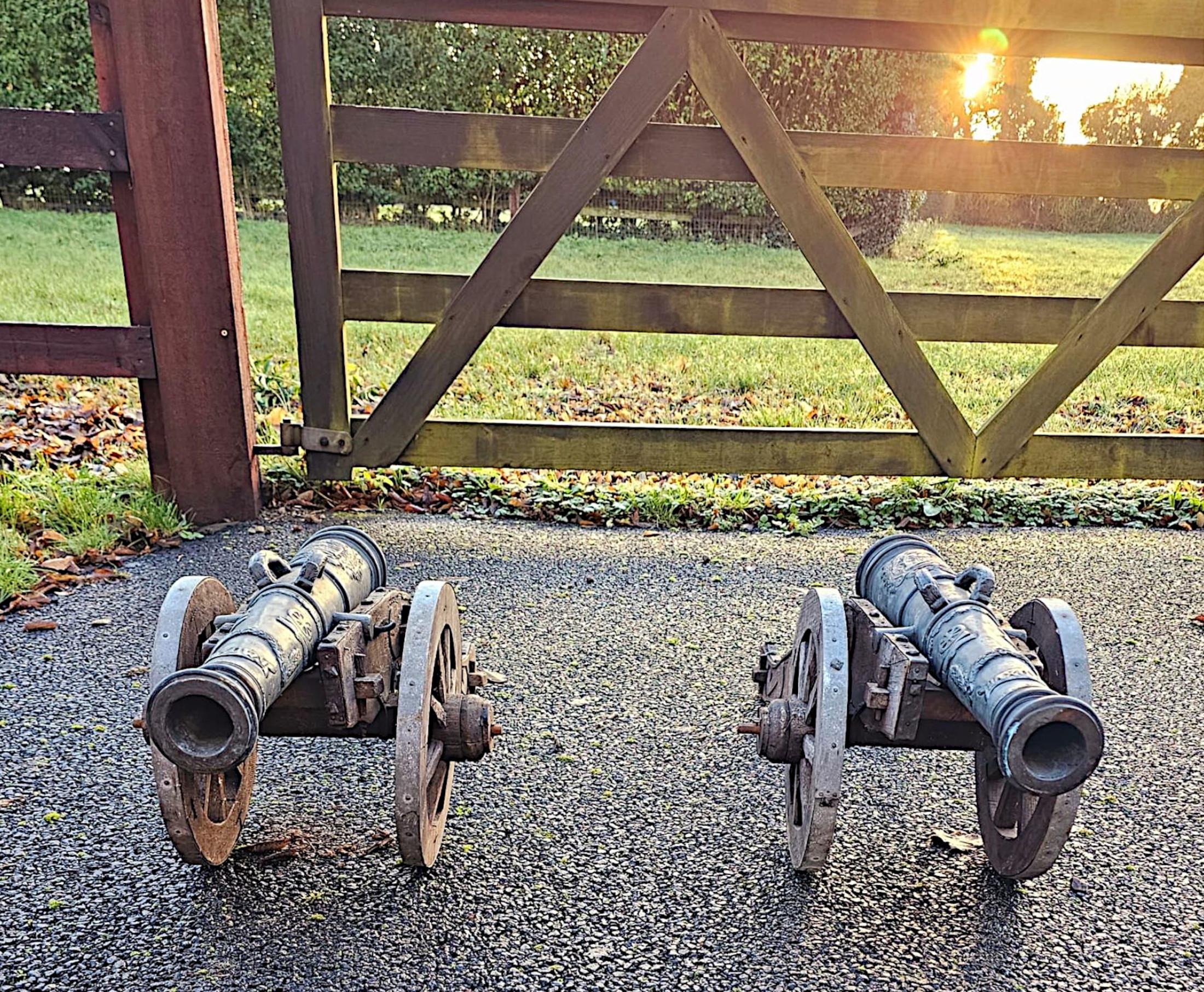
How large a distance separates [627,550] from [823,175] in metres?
1.93

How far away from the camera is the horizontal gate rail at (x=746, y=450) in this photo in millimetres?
4445

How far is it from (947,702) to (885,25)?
3142 mm

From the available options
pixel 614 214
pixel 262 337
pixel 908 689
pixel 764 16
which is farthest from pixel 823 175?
pixel 614 214

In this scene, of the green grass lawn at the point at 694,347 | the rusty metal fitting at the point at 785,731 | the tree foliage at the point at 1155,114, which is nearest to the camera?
the rusty metal fitting at the point at 785,731

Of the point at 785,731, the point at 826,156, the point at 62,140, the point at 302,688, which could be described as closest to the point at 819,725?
the point at 785,731

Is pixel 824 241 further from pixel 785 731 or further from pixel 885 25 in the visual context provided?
pixel 785 731

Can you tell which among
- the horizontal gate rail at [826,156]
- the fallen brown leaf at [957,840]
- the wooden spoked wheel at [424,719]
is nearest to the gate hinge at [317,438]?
the horizontal gate rail at [826,156]

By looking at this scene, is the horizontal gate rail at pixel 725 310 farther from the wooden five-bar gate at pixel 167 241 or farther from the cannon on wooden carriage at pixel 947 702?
the cannon on wooden carriage at pixel 947 702

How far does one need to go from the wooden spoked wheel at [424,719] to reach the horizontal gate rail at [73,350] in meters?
2.55

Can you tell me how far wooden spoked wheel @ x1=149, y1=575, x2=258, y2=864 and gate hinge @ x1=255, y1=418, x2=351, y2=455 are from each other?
197 cm

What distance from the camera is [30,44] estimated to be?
13.6 metres

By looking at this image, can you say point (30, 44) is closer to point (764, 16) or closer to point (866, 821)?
point (764, 16)

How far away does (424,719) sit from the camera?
2168 mm

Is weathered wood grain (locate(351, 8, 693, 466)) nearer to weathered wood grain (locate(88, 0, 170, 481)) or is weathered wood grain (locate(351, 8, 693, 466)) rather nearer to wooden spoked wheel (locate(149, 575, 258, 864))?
weathered wood grain (locate(88, 0, 170, 481))
